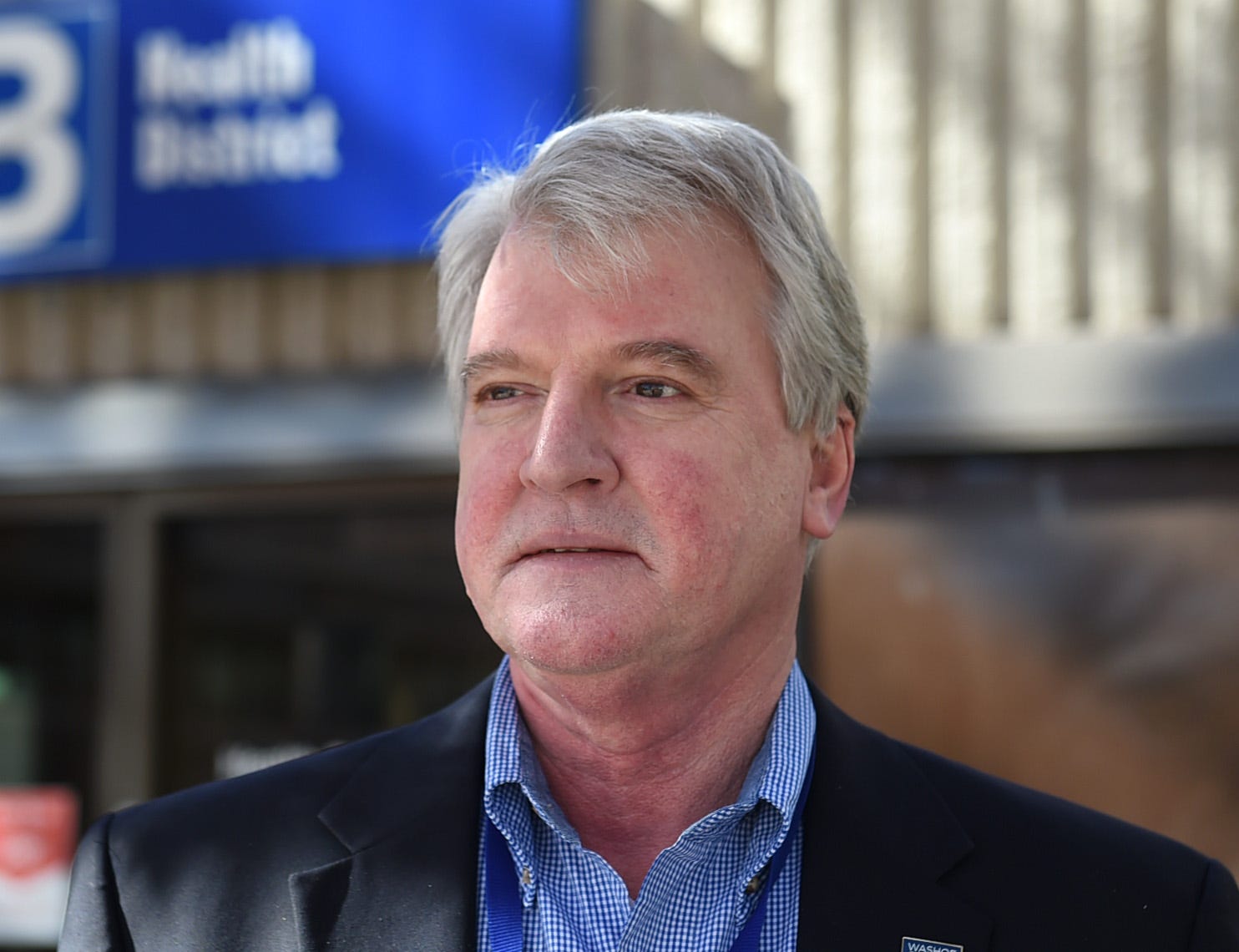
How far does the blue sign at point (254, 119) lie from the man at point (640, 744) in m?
2.05

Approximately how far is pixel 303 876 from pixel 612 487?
1.90 ft

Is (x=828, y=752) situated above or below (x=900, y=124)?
below

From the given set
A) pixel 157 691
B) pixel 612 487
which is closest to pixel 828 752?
pixel 612 487

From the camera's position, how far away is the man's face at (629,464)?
1.67 meters

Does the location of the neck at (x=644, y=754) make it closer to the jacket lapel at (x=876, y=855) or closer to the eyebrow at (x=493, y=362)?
the jacket lapel at (x=876, y=855)

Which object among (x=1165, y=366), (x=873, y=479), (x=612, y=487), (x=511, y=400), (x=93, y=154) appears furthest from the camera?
(x=93, y=154)

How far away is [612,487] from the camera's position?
169 cm

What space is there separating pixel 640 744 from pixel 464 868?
251mm

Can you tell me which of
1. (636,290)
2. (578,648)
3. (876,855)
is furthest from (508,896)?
(636,290)

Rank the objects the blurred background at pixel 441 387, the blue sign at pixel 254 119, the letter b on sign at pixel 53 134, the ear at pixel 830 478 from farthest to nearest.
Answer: the letter b on sign at pixel 53 134, the blue sign at pixel 254 119, the blurred background at pixel 441 387, the ear at pixel 830 478

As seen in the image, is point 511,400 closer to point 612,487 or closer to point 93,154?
point 612,487

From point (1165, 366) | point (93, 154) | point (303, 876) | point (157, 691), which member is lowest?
point (157, 691)

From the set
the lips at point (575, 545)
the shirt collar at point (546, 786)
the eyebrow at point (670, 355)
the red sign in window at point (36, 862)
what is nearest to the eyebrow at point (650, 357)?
the eyebrow at point (670, 355)

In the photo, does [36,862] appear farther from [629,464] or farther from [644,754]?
[629,464]
